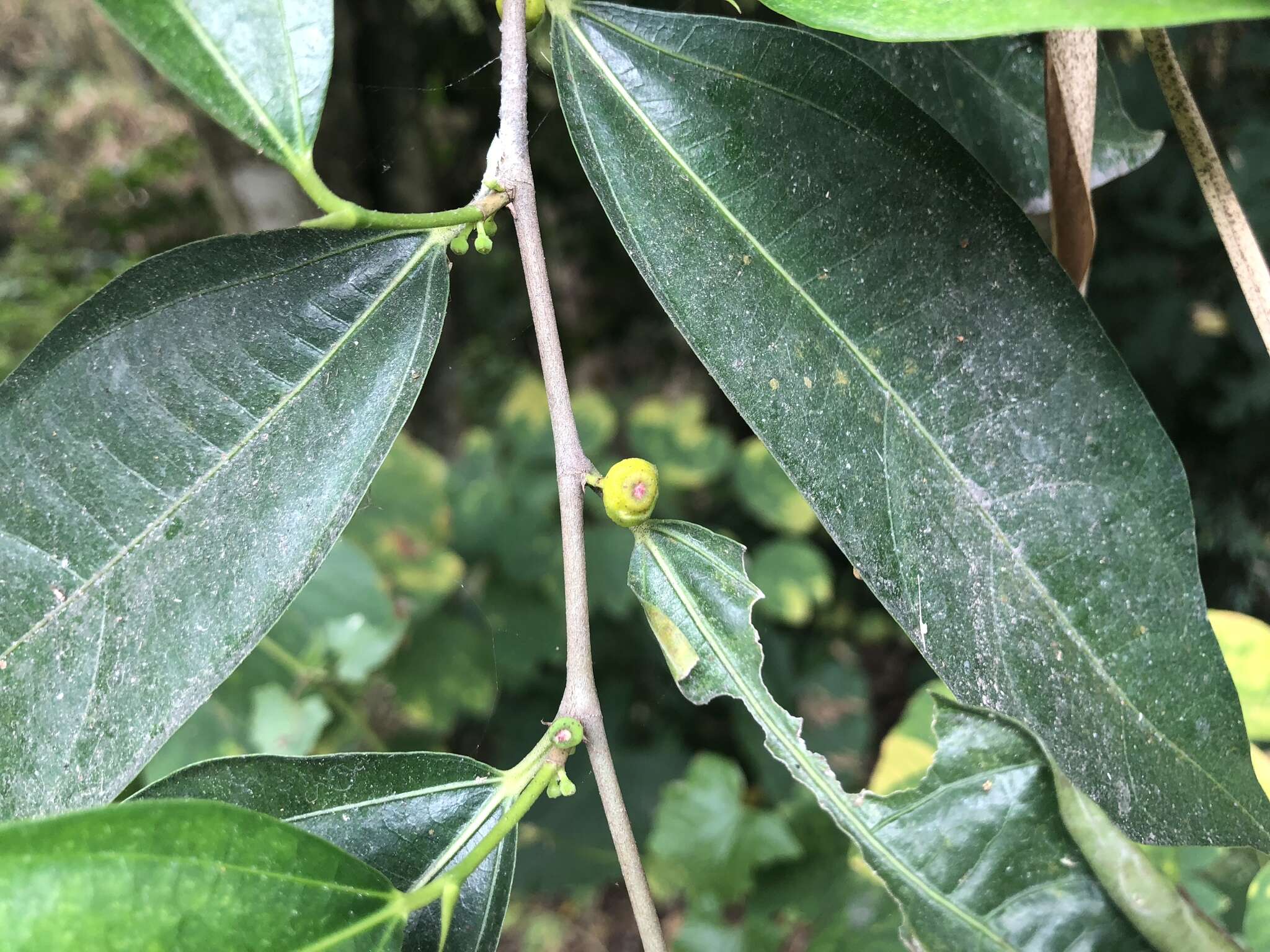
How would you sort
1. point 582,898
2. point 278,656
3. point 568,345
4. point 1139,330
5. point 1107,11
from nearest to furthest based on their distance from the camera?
point 1107,11
point 278,656
point 1139,330
point 582,898
point 568,345

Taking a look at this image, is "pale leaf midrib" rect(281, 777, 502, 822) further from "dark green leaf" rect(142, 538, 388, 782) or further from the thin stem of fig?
"dark green leaf" rect(142, 538, 388, 782)

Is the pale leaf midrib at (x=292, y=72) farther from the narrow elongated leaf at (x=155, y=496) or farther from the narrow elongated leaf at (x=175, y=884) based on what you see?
the narrow elongated leaf at (x=175, y=884)

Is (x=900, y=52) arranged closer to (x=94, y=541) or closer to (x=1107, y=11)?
(x=1107, y=11)

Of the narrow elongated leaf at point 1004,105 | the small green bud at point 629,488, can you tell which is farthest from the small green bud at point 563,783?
the narrow elongated leaf at point 1004,105

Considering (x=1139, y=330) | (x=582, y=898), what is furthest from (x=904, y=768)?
(x=582, y=898)

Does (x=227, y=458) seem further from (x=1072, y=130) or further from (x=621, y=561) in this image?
(x=621, y=561)
